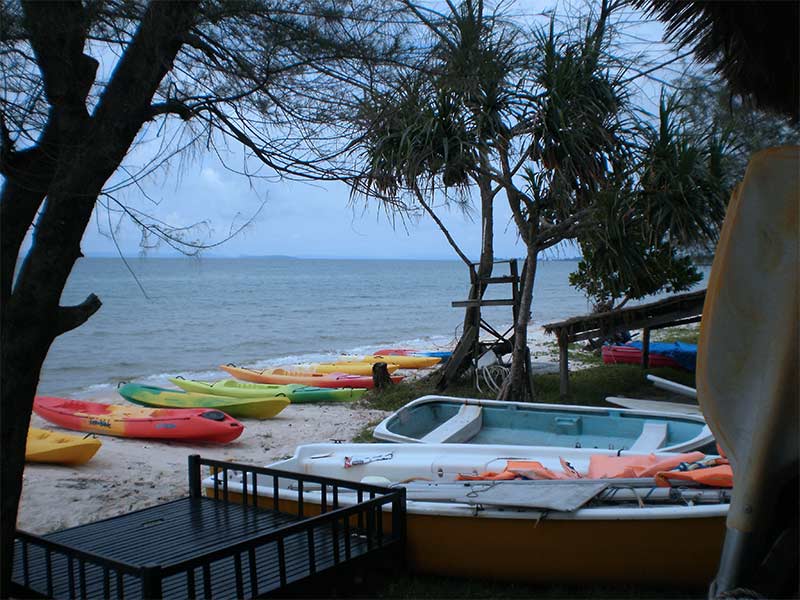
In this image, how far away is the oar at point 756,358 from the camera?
1937 millimetres

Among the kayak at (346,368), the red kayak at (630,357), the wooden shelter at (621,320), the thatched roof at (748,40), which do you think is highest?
the thatched roof at (748,40)

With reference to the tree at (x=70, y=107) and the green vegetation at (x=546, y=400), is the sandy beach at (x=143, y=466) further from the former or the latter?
the tree at (x=70, y=107)

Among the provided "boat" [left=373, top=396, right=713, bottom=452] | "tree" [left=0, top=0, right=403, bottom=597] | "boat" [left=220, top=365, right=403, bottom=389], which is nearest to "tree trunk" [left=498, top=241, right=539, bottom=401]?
"boat" [left=373, top=396, right=713, bottom=452]

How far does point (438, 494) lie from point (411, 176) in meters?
4.10

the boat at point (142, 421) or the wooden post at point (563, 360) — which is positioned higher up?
the wooden post at point (563, 360)

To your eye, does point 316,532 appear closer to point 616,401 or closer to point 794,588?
point 794,588

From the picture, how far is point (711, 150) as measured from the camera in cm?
826

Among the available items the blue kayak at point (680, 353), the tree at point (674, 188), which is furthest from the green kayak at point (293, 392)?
the tree at point (674, 188)

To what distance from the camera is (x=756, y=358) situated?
2.01 m

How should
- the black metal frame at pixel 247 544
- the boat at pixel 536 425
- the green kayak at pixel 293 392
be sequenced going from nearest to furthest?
the black metal frame at pixel 247 544 → the boat at pixel 536 425 → the green kayak at pixel 293 392

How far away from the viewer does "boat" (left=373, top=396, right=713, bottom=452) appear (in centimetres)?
714

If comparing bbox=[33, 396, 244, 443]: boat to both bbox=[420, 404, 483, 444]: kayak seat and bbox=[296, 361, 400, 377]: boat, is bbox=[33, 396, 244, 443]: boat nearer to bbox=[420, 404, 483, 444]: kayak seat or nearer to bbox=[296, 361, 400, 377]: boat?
bbox=[420, 404, 483, 444]: kayak seat

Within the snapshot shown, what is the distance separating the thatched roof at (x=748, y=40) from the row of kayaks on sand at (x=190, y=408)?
7.71 metres

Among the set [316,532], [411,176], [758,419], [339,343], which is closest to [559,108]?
[411,176]
